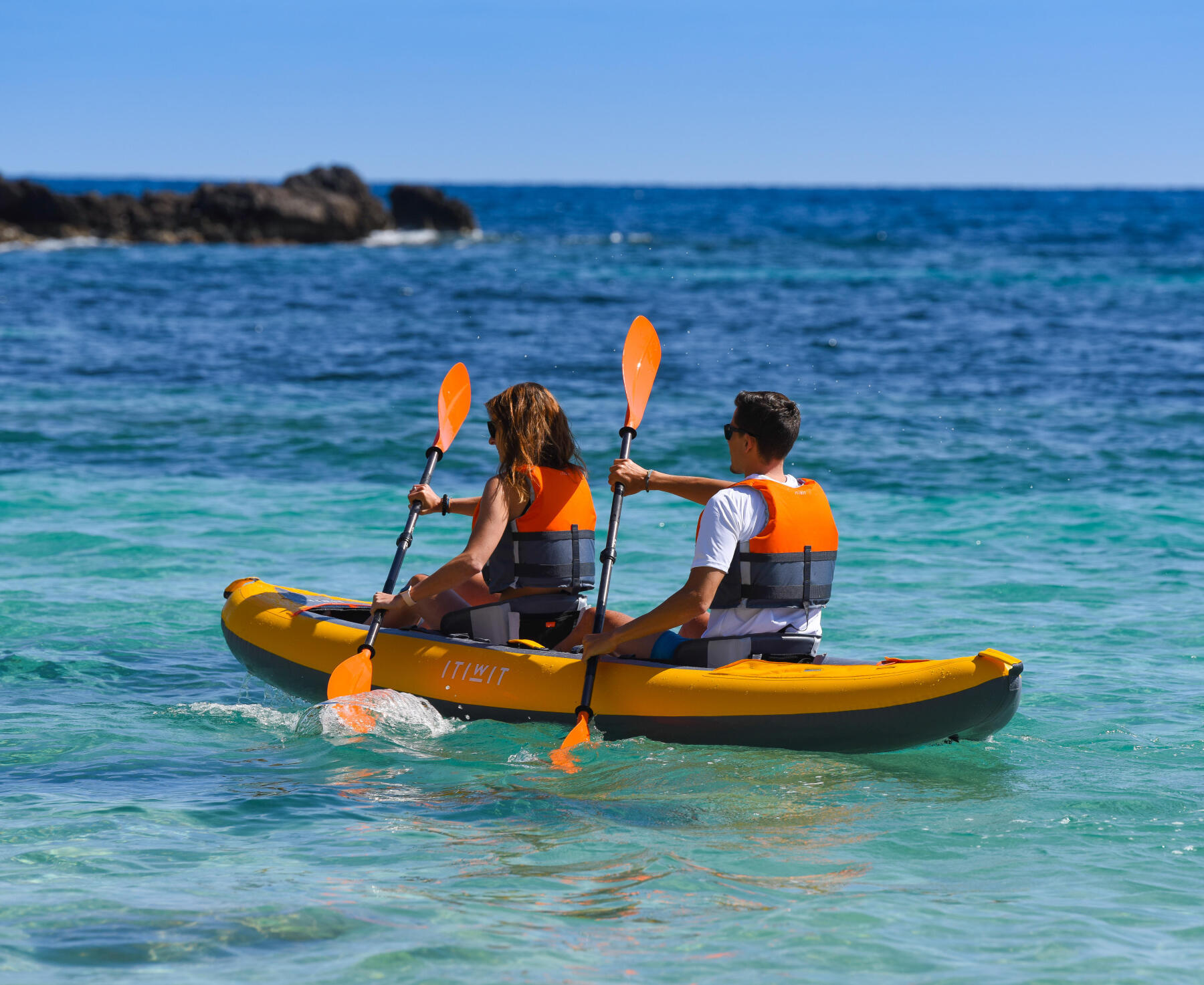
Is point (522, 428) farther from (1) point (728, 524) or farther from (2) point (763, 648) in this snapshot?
(2) point (763, 648)

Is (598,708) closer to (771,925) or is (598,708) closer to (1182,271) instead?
(771,925)

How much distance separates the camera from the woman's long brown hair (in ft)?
17.9

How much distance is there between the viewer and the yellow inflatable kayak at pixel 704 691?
4.82m

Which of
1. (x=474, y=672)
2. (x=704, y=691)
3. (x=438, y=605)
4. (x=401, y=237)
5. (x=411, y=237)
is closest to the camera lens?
(x=704, y=691)

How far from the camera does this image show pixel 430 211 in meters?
60.8

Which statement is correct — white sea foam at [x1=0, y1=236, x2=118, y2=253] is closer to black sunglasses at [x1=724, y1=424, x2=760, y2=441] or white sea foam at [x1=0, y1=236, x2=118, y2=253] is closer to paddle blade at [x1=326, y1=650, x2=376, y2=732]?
paddle blade at [x1=326, y1=650, x2=376, y2=732]

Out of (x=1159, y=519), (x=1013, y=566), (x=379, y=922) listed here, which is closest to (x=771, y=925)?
(x=379, y=922)

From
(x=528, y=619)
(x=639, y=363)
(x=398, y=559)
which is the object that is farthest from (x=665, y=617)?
(x=639, y=363)

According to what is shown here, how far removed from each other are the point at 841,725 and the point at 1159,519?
6.13 metres

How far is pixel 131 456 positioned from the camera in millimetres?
12461

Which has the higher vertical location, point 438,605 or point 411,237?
point 411,237

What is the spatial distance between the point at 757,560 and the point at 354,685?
1.93 metres

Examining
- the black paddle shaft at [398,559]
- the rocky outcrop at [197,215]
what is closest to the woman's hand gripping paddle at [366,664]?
the black paddle shaft at [398,559]

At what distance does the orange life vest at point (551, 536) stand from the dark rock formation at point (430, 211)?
55.8m
